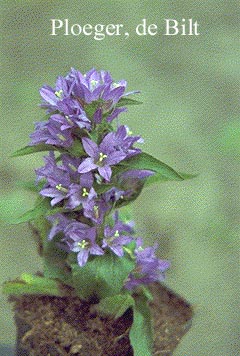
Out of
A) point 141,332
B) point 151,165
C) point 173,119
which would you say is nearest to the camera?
point 151,165

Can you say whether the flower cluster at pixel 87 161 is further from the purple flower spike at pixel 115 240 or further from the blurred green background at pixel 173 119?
the blurred green background at pixel 173 119

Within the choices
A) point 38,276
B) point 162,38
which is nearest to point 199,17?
point 162,38

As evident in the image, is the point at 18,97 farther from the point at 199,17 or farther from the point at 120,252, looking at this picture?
the point at 120,252

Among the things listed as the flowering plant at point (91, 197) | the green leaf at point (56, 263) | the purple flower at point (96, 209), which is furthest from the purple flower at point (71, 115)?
the green leaf at point (56, 263)

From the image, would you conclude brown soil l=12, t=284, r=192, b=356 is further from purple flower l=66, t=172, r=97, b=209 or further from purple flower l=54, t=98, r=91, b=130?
purple flower l=54, t=98, r=91, b=130

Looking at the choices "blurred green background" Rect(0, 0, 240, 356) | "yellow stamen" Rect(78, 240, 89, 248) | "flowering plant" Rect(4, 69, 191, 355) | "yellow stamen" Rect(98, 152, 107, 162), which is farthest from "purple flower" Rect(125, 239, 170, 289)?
"blurred green background" Rect(0, 0, 240, 356)

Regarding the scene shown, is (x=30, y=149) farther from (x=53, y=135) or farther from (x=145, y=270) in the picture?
(x=145, y=270)

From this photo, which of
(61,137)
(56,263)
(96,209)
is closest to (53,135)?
(61,137)
